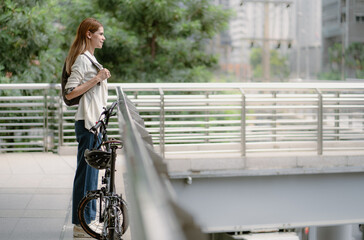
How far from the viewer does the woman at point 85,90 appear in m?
4.05

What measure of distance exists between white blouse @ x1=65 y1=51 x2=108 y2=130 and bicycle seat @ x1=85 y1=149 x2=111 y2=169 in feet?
1.80

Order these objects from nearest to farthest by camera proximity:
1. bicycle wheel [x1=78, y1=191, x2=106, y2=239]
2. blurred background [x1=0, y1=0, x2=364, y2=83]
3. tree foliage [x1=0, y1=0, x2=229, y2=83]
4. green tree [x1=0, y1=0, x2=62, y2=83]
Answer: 1. bicycle wheel [x1=78, y1=191, x2=106, y2=239]
2. green tree [x1=0, y1=0, x2=62, y2=83]
3. blurred background [x1=0, y1=0, x2=364, y2=83]
4. tree foliage [x1=0, y1=0, x2=229, y2=83]

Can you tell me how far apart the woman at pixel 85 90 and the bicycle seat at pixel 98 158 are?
0.55m

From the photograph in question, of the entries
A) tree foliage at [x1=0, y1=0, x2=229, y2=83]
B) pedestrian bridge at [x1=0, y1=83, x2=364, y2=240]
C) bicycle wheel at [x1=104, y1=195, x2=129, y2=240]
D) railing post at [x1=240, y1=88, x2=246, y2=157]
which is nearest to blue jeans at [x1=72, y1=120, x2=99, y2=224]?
bicycle wheel at [x1=104, y1=195, x2=129, y2=240]

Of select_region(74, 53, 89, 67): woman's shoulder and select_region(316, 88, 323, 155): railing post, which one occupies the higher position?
select_region(74, 53, 89, 67): woman's shoulder

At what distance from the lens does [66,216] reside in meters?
4.96

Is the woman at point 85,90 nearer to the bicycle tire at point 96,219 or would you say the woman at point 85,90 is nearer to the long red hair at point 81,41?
the long red hair at point 81,41

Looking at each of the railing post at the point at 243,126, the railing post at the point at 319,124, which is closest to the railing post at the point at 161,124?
the railing post at the point at 243,126

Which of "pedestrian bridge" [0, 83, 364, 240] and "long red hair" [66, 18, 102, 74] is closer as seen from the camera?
"long red hair" [66, 18, 102, 74]

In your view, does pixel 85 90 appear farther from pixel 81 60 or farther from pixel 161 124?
pixel 161 124

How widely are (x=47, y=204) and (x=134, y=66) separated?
515 inches

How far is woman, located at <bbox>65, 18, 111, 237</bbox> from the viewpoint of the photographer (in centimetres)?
405

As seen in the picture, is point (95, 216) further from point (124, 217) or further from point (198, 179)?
point (198, 179)

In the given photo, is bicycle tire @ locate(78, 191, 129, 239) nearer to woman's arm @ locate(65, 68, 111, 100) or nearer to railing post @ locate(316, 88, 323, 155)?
woman's arm @ locate(65, 68, 111, 100)
